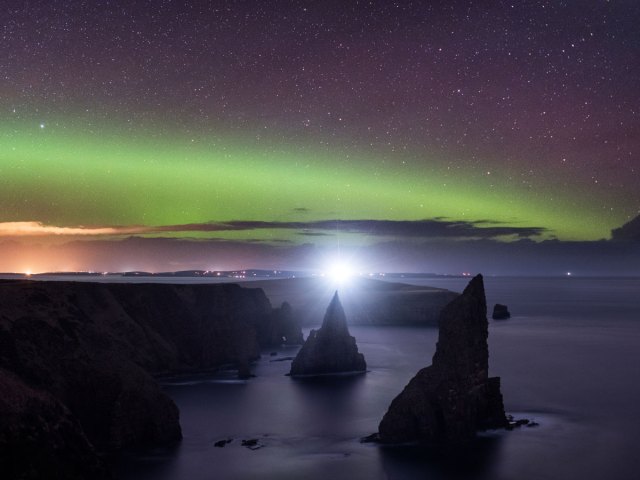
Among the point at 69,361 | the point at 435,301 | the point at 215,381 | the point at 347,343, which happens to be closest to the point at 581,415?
the point at 347,343

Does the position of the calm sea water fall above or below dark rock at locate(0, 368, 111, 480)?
below

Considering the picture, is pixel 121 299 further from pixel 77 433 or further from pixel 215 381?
pixel 77 433

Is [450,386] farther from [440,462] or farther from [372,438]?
[372,438]

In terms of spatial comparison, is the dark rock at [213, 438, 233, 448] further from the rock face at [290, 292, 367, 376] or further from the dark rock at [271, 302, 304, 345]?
the dark rock at [271, 302, 304, 345]

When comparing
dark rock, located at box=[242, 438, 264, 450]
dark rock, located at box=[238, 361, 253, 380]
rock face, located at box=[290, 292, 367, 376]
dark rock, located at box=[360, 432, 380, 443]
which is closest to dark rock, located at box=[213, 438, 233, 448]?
dark rock, located at box=[242, 438, 264, 450]

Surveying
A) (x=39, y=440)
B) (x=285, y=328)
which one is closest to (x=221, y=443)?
(x=39, y=440)

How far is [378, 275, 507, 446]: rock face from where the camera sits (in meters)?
48.5

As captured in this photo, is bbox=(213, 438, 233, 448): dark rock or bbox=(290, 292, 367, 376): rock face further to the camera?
bbox=(290, 292, 367, 376): rock face

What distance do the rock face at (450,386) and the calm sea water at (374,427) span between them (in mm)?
2014

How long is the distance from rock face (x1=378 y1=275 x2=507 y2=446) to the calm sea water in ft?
6.61

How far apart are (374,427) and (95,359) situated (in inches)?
968

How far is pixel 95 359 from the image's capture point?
49500 mm

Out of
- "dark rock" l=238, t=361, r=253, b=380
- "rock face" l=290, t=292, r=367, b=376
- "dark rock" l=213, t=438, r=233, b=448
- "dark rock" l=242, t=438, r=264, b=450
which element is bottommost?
"dark rock" l=242, t=438, r=264, b=450

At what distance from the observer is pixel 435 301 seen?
192 meters
